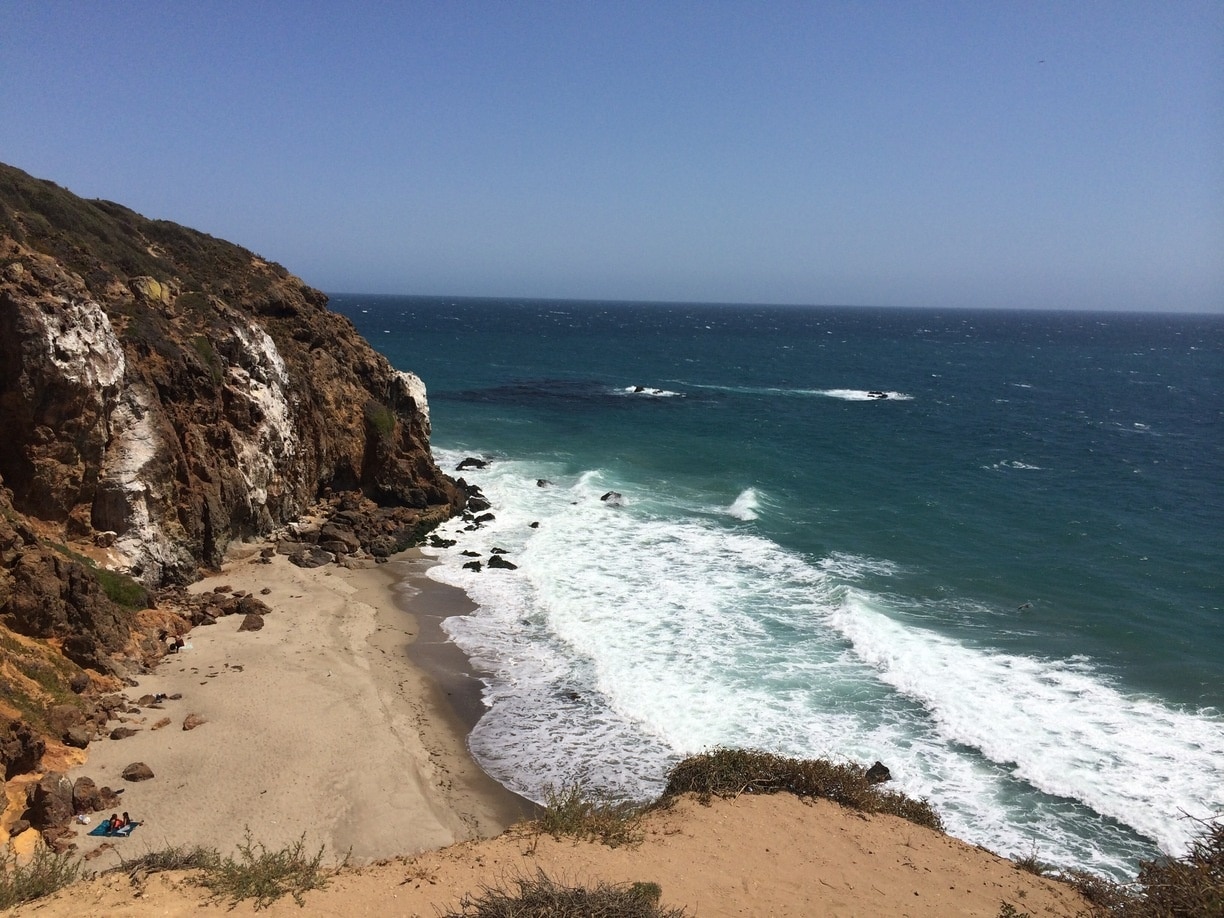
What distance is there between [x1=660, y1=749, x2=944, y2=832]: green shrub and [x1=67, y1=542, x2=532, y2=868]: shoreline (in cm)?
463

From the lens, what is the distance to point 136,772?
1573cm

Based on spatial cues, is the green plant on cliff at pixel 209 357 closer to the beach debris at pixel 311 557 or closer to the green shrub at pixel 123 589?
the beach debris at pixel 311 557

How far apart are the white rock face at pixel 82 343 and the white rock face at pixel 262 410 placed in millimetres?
5749

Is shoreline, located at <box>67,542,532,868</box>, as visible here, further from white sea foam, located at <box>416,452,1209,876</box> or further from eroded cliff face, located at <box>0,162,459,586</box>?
eroded cliff face, located at <box>0,162,459,586</box>

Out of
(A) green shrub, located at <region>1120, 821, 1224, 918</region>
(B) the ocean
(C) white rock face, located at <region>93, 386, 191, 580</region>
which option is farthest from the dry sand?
(C) white rock face, located at <region>93, 386, 191, 580</region>

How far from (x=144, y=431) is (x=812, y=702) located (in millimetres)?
22468

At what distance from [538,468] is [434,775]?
99.0 ft

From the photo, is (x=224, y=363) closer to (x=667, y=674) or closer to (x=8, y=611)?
(x=8, y=611)

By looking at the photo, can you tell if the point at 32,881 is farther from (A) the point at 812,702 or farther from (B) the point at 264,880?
(A) the point at 812,702

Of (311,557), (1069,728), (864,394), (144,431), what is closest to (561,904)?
(1069,728)

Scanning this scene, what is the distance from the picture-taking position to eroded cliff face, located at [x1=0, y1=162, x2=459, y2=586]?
2169 centimetres

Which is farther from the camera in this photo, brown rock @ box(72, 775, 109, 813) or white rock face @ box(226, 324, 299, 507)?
white rock face @ box(226, 324, 299, 507)

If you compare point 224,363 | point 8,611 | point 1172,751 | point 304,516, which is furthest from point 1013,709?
point 224,363

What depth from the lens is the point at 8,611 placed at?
57.4 feet
